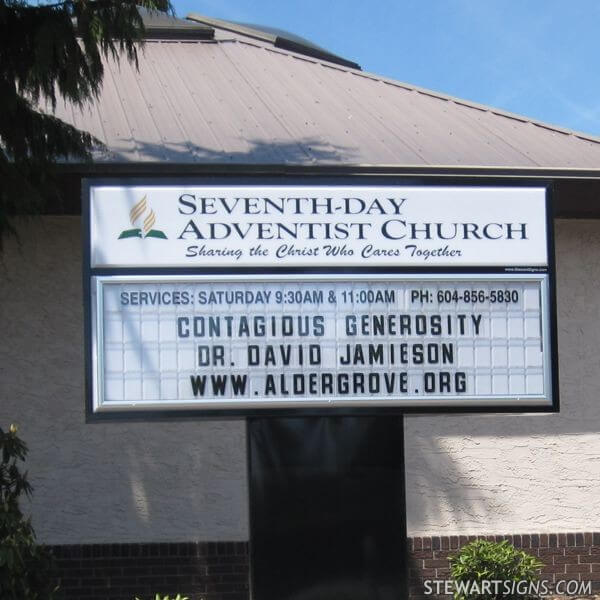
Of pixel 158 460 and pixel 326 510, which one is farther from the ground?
pixel 158 460

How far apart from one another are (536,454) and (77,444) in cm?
446

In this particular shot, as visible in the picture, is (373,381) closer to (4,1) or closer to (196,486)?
(196,486)

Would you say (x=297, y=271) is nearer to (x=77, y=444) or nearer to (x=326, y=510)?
(x=326, y=510)

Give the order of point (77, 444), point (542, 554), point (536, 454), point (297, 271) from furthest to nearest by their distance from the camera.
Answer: point (536, 454), point (542, 554), point (77, 444), point (297, 271)

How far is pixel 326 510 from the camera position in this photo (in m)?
7.32

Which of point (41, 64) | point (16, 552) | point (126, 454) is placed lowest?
point (16, 552)

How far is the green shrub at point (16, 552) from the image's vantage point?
7094mm

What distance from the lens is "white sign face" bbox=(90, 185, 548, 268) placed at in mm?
7176

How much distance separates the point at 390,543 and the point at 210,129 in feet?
16.8

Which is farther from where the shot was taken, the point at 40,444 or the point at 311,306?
the point at 40,444

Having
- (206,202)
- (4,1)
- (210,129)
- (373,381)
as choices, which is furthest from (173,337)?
(210,129)

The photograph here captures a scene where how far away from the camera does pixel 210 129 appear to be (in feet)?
35.5

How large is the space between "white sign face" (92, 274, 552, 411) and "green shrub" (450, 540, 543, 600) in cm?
→ 229

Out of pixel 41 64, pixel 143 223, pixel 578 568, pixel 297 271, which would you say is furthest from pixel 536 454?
pixel 41 64
